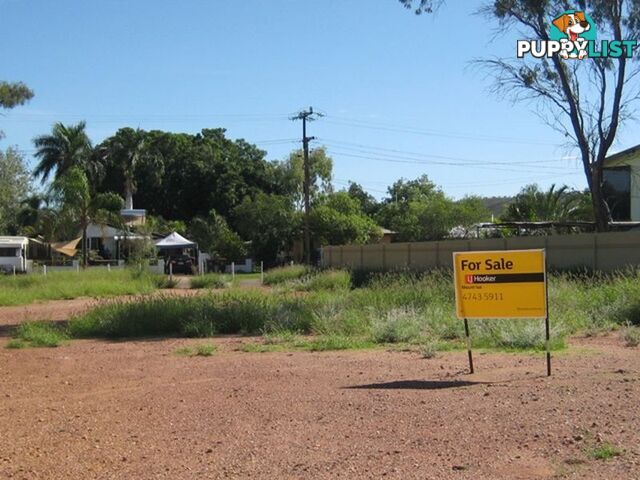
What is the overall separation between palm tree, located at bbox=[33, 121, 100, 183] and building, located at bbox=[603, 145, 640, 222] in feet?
138

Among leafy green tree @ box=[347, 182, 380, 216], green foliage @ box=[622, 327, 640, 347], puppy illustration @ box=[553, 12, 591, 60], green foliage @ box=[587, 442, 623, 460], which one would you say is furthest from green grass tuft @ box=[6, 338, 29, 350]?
leafy green tree @ box=[347, 182, 380, 216]

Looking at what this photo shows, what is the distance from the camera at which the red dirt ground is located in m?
5.55

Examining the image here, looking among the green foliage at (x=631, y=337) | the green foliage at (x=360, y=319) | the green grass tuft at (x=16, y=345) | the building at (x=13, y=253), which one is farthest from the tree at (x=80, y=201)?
the green foliage at (x=631, y=337)

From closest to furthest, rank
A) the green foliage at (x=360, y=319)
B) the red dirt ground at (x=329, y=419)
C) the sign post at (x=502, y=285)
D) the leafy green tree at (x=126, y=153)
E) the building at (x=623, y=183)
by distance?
the red dirt ground at (x=329, y=419) < the sign post at (x=502, y=285) < the green foliage at (x=360, y=319) < the building at (x=623, y=183) < the leafy green tree at (x=126, y=153)

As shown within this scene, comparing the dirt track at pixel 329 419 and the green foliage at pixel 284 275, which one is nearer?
the dirt track at pixel 329 419

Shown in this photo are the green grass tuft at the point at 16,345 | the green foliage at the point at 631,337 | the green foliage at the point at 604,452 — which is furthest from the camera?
the green grass tuft at the point at 16,345

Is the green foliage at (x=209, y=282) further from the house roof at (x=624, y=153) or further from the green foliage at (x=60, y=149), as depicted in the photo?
the green foliage at (x=60, y=149)

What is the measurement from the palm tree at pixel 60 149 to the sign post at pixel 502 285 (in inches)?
2233

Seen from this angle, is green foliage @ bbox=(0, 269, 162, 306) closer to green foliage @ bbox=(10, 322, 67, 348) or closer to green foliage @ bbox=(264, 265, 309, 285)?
green foliage @ bbox=(264, 265, 309, 285)

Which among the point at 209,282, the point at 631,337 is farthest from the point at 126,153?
the point at 631,337

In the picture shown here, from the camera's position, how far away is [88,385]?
9.34 metres

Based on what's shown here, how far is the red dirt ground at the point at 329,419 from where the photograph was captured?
5.55 meters

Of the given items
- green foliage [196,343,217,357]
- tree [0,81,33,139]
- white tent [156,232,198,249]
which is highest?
tree [0,81,33,139]

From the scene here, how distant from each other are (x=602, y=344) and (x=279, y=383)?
224 inches
